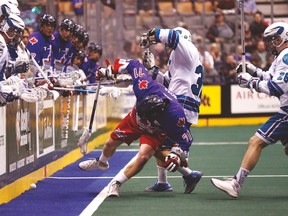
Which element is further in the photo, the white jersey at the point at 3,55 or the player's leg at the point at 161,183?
the player's leg at the point at 161,183

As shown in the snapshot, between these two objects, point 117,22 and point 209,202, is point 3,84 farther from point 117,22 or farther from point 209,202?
point 117,22

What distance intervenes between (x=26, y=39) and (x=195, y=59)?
316 centimetres

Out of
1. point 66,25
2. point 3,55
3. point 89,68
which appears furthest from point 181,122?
point 89,68

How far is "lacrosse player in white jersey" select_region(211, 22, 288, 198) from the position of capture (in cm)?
868

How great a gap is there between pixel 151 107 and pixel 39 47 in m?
3.90

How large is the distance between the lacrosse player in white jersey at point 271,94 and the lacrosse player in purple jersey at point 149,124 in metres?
0.53

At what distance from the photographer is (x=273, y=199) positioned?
28.3ft

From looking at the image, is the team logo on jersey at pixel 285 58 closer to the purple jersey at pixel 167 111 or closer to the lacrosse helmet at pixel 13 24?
the purple jersey at pixel 167 111

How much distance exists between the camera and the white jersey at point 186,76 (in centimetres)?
948

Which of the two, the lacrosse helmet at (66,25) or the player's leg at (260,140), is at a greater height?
the lacrosse helmet at (66,25)

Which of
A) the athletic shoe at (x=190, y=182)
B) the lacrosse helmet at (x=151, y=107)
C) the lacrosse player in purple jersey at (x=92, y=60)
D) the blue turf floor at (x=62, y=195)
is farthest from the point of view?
the lacrosse player in purple jersey at (x=92, y=60)

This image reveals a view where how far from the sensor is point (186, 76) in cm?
955

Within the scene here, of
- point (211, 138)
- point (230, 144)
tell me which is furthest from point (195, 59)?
point (211, 138)

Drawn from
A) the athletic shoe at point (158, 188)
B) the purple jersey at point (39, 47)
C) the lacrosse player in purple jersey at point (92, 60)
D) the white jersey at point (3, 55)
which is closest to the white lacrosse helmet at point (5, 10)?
the white jersey at point (3, 55)
